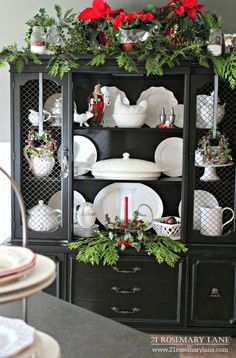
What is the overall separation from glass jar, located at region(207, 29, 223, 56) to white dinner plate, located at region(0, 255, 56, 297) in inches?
98.8

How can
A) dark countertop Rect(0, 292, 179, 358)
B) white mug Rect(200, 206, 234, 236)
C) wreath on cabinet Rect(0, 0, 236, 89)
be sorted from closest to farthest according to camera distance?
1. dark countertop Rect(0, 292, 179, 358)
2. wreath on cabinet Rect(0, 0, 236, 89)
3. white mug Rect(200, 206, 234, 236)

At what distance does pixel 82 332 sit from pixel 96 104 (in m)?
2.36

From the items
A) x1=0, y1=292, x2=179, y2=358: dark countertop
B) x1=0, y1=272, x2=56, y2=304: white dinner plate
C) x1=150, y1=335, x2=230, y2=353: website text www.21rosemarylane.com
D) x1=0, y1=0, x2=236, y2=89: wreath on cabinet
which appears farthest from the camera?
x1=150, y1=335, x2=230, y2=353: website text www.21rosemarylane.com

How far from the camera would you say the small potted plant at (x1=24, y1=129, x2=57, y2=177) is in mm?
3494

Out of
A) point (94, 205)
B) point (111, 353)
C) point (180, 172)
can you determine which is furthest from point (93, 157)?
point (111, 353)

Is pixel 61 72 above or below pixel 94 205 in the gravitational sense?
above

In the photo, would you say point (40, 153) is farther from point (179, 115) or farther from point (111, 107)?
point (179, 115)

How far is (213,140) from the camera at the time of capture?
11.7 ft

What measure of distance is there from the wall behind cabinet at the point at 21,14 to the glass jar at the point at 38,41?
19.5 inches

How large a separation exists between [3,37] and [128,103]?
1017 millimetres

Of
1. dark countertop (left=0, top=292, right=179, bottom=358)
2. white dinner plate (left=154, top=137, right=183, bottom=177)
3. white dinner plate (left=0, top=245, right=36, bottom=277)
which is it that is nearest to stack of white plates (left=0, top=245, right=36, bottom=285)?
white dinner plate (left=0, top=245, right=36, bottom=277)

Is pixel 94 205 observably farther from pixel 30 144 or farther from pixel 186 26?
pixel 186 26

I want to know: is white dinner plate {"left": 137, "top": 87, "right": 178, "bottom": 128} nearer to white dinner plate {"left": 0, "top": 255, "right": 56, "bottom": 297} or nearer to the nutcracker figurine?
the nutcracker figurine

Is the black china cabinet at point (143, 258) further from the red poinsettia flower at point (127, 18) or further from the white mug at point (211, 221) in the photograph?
the red poinsettia flower at point (127, 18)
